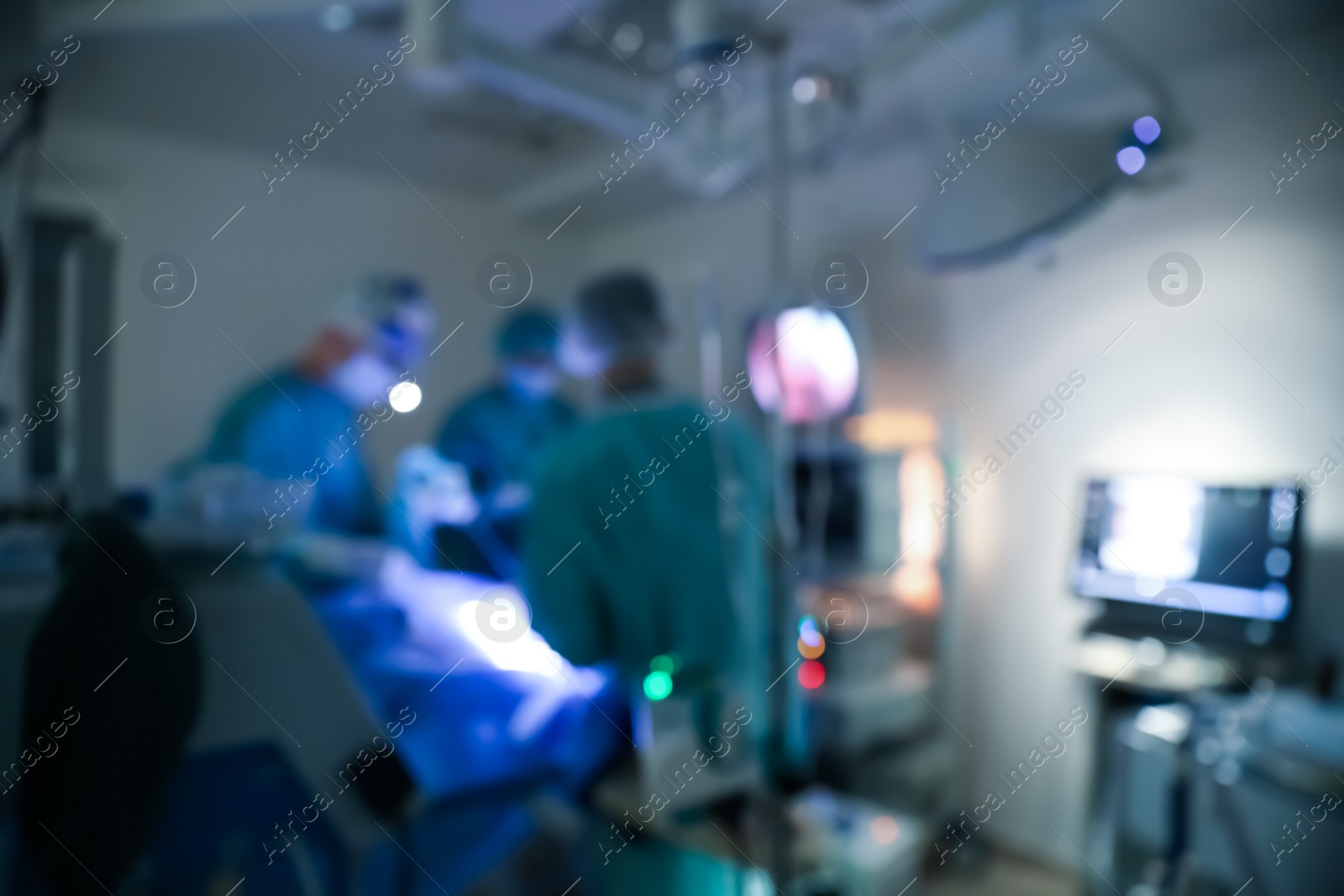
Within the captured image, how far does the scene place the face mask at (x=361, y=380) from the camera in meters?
0.96

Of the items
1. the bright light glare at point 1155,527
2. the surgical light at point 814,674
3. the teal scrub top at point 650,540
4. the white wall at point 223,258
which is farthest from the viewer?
the surgical light at point 814,674

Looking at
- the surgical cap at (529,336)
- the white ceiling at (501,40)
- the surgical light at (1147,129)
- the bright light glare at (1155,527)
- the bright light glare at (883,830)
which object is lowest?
the bright light glare at (883,830)

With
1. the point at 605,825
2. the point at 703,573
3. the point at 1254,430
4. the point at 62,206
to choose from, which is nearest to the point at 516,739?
the point at 605,825

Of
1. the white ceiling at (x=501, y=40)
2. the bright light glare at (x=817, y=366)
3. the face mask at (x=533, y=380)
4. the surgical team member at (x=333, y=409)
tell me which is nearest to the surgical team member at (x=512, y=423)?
the face mask at (x=533, y=380)

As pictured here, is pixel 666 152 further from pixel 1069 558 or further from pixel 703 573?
pixel 1069 558

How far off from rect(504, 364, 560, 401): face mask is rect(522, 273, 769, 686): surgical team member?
0.13 ft

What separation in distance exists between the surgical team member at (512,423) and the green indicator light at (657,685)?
0.84ft

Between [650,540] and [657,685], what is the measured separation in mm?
198

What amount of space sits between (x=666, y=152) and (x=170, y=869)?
1.14 meters

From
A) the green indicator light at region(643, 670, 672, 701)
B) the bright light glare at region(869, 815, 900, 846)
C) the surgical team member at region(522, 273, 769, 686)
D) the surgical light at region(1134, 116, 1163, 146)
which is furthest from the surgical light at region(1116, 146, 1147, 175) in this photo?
the bright light glare at region(869, 815, 900, 846)

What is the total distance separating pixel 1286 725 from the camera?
1082 millimetres

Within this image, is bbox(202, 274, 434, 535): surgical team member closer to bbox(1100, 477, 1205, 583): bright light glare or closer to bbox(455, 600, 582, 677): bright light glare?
bbox(455, 600, 582, 677): bright light glare

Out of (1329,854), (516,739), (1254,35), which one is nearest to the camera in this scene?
(516,739)

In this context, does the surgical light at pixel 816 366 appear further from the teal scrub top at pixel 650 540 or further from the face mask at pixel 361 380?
the face mask at pixel 361 380
